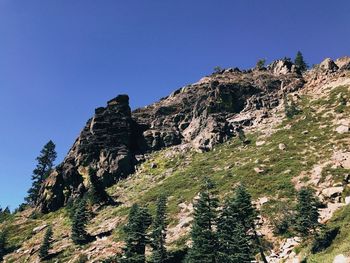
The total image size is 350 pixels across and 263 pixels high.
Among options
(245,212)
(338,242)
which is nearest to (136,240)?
(245,212)

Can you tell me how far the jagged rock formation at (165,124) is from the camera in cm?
9219

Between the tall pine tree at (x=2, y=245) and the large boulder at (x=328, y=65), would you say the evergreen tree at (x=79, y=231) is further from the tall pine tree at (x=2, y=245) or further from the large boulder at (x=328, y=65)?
the large boulder at (x=328, y=65)

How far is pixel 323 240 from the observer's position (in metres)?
34.3

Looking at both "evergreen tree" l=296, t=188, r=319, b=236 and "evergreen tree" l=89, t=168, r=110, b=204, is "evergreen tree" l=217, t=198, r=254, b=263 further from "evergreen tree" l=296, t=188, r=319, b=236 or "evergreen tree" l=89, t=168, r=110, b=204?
"evergreen tree" l=89, t=168, r=110, b=204

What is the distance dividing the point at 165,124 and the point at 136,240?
7458cm

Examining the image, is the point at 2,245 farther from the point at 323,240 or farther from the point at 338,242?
the point at 338,242

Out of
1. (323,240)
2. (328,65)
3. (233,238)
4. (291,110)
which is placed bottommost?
(323,240)

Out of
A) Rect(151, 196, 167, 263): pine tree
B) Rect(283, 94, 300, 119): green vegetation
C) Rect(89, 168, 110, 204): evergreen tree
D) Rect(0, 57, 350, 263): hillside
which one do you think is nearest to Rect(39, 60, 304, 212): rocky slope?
Rect(0, 57, 350, 263): hillside

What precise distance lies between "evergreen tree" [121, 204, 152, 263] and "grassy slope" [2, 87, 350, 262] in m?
5.77

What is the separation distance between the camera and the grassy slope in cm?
5575

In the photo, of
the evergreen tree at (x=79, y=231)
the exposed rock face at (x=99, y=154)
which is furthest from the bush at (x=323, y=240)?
the exposed rock face at (x=99, y=154)

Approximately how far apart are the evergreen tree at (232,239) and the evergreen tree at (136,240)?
9739 millimetres

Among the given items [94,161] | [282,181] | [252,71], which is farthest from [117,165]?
[252,71]

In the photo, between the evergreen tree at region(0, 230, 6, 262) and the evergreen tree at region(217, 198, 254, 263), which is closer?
the evergreen tree at region(217, 198, 254, 263)
